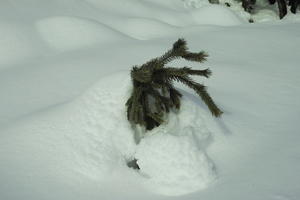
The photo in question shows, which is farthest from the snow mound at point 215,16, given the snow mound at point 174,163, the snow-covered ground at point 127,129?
the snow mound at point 174,163

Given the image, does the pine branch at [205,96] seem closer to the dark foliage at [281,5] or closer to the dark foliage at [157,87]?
the dark foliage at [157,87]

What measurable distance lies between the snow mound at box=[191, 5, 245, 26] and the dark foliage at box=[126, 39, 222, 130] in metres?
9.21

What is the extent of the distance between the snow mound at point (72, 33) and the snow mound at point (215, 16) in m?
4.34

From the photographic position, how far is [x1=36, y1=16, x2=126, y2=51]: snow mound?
1029 centimetres

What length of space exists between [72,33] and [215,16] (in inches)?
236

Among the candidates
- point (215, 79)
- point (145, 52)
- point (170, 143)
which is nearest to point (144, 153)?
point (170, 143)

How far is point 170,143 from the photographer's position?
507 cm

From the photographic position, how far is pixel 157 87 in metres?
5.55

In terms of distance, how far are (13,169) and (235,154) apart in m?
2.85

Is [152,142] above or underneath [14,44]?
underneath

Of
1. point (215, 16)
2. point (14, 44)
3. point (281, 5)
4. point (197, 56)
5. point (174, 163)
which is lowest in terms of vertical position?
point (174, 163)

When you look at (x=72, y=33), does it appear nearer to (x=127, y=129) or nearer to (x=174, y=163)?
(x=127, y=129)

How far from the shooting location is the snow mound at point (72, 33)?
10.3 m

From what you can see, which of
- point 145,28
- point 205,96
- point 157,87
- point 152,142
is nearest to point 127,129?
point 152,142
